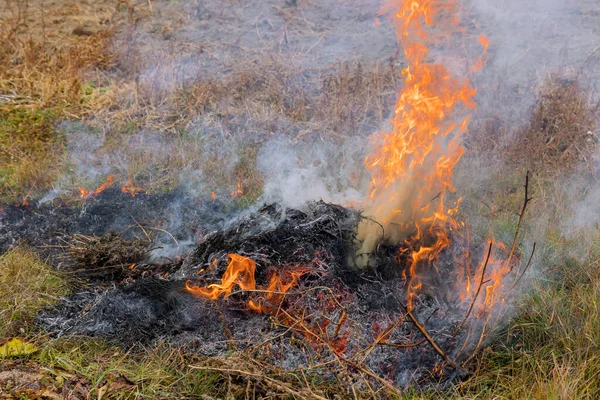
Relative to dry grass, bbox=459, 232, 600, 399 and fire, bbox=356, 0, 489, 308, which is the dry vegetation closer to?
dry grass, bbox=459, 232, 600, 399

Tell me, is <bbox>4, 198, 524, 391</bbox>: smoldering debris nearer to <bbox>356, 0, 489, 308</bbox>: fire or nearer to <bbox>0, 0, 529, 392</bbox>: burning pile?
<bbox>0, 0, 529, 392</bbox>: burning pile

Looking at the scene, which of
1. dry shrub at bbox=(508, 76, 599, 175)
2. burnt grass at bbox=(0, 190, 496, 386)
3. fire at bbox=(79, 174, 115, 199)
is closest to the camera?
burnt grass at bbox=(0, 190, 496, 386)

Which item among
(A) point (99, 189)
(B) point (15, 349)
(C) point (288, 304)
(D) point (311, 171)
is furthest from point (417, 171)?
(A) point (99, 189)

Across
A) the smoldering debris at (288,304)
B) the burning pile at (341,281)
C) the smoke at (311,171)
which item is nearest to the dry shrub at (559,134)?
the smoke at (311,171)

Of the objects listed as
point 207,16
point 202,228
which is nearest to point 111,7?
point 207,16

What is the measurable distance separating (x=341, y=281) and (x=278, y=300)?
0.48 metres

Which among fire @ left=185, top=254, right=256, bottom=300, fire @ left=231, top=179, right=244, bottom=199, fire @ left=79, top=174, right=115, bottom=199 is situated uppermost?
fire @ left=185, top=254, right=256, bottom=300

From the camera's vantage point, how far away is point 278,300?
377 cm

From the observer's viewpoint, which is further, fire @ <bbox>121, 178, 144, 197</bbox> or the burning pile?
fire @ <bbox>121, 178, 144, 197</bbox>

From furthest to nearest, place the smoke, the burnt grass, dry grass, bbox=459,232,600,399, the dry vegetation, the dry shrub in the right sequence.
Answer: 1. the dry shrub
2. the smoke
3. the burnt grass
4. the dry vegetation
5. dry grass, bbox=459,232,600,399

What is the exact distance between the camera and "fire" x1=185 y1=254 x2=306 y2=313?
375cm

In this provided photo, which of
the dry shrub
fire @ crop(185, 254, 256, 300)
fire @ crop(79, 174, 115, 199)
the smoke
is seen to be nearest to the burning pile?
fire @ crop(185, 254, 256, 300)

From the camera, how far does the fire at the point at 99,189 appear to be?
5.61 m

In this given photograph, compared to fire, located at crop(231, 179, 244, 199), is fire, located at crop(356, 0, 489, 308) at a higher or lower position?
higher
